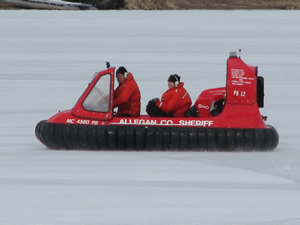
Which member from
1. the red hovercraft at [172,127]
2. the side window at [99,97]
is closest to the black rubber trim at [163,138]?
the red hovercraft at [172,127]

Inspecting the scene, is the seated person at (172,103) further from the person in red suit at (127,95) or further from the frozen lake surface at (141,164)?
the frozen lake surface at (141,164)

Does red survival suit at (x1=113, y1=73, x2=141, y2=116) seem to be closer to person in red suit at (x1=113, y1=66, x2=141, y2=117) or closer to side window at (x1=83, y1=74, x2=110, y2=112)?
person in red suit at (x1=113, y1=66, x2=141, y2=117)

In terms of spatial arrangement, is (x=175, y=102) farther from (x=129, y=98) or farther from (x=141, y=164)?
(x=141, y=164)

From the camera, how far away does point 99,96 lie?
8.49 m

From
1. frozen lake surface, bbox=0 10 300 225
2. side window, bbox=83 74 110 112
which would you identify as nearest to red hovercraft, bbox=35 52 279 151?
side window, bbox=83 74 110 112

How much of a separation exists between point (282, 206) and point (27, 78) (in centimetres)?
968

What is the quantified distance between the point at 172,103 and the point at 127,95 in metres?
0.46

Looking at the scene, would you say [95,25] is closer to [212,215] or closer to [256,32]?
[256,32]

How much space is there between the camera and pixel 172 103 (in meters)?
8.39

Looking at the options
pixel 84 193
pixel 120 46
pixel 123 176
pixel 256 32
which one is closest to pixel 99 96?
pixel 123 176

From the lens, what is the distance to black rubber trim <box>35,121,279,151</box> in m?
8.18

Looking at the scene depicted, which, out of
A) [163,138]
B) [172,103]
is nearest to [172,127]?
[163,138]

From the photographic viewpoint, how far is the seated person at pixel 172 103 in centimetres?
841

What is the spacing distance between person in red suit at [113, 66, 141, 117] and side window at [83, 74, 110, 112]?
0.39 feet
